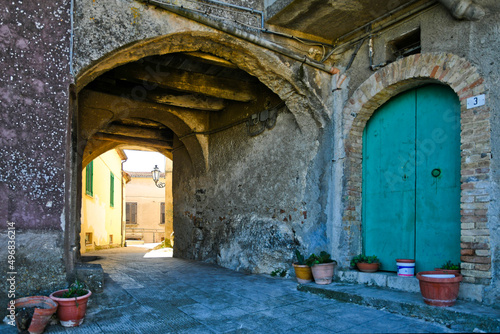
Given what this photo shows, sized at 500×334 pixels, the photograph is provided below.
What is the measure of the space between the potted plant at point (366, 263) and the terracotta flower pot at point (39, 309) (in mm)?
3468

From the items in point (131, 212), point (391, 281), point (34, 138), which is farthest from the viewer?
point (131, 212)

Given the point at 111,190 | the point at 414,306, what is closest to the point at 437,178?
the point at 414,306

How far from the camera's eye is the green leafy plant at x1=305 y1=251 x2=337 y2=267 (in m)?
5.23

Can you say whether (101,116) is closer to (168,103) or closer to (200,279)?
(168,103)

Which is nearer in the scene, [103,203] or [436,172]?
[436,172]

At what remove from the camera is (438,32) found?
4391 mm

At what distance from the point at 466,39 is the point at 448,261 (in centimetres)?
231

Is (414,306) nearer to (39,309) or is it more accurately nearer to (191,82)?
(39,309)

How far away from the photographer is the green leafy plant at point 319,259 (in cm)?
523

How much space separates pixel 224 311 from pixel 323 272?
158cm

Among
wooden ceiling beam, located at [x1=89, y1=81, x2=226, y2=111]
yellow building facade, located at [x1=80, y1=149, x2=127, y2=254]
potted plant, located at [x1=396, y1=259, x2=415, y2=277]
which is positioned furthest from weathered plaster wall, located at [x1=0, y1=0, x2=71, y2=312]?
yellow building facade, located at [x1=80, y1=149, x2=127, y2=254]

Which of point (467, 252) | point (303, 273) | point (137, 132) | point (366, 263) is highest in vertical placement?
point (137, 132)

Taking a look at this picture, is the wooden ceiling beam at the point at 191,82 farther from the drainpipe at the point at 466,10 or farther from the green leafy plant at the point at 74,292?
the drainpipe at the point at 466,10

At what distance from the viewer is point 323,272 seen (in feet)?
16.8
